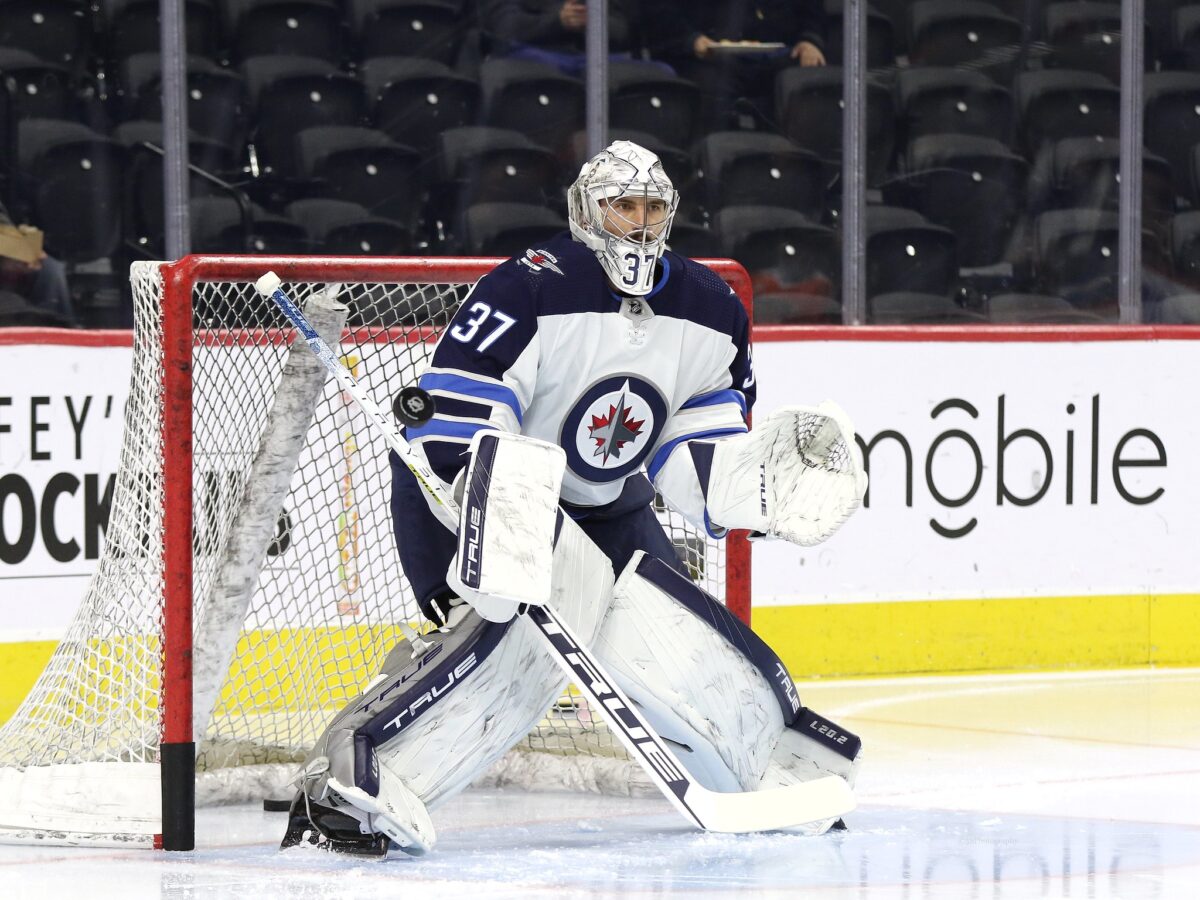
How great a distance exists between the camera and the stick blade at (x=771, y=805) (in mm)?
2998

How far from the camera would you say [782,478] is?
10.3ft

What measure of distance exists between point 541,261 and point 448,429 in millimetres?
299

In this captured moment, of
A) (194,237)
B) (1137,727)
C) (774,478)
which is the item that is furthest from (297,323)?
(1137,727)

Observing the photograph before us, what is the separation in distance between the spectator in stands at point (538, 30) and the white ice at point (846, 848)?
6.11ft

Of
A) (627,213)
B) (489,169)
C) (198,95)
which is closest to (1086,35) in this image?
(489,169)

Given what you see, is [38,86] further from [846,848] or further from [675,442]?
[846,848]

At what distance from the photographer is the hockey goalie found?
9.53 feet

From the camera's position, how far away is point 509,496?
9.29 feet

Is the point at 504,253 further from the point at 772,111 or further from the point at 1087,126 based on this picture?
the point at 1087,126

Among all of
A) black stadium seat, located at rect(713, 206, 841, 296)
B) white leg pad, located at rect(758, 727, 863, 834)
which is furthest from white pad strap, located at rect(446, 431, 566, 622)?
black stadium seat, located at rect(713, 206, 841, 296)

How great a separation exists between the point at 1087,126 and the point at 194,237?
91.1 inches

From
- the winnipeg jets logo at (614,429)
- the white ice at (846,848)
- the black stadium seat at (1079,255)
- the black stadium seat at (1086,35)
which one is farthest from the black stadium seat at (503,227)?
the winnipeg jets logo at (614,429)

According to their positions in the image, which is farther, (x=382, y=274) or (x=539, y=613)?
(x=382, y=274)

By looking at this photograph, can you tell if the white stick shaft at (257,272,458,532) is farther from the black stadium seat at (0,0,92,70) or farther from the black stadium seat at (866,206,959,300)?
the black stadium seat at (866,206,959,300)
